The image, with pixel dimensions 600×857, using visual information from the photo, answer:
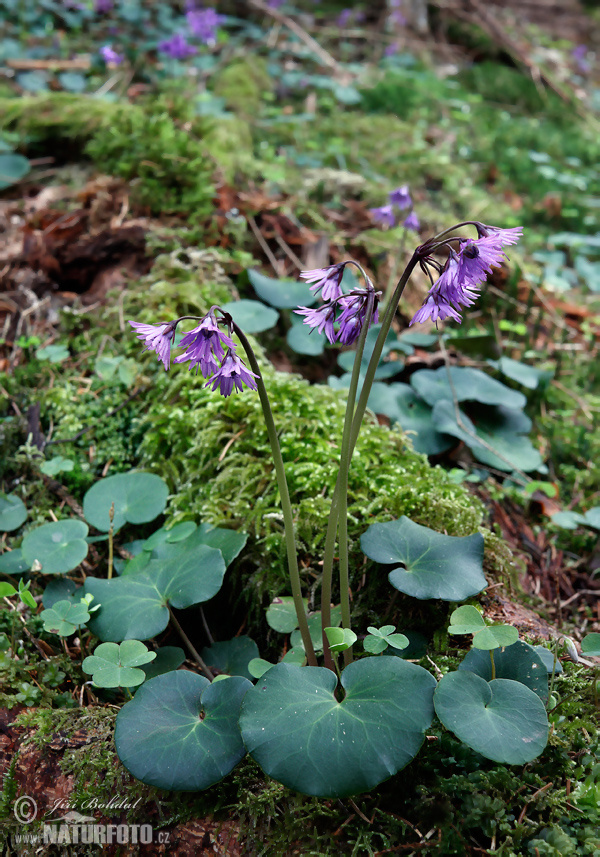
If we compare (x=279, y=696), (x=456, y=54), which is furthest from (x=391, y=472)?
(x=456, y=54)

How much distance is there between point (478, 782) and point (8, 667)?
4.21 feet

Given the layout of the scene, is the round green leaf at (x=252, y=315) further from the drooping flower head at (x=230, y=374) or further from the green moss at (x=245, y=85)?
the green moss at (x=245, y=85)

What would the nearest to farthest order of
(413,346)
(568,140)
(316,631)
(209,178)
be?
(316,631) → (413,346) → (209,178) → (568,140)

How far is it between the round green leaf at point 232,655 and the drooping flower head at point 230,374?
840mm

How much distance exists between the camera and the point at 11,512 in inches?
82.9

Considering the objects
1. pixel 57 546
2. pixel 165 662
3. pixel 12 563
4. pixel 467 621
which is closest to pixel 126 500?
pixel 57 546

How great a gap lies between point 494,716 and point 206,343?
101 cm

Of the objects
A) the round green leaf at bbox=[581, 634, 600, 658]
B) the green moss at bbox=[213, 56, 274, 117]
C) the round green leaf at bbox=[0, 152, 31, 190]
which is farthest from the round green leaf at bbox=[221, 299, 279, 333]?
the green moss at bbox=[213, 56, 274, 117]

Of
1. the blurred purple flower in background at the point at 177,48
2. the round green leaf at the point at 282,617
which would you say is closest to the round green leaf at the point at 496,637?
the round green leaf at the point at 282,617

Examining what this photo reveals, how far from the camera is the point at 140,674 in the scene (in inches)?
57.8

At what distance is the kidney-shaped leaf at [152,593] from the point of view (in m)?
1.56

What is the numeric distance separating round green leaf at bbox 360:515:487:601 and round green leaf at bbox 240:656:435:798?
0.83 feet

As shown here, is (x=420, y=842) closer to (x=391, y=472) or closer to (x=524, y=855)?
(x=524, y=855)

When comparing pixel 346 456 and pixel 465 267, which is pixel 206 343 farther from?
pixel 465 267
